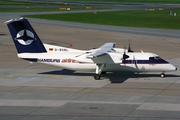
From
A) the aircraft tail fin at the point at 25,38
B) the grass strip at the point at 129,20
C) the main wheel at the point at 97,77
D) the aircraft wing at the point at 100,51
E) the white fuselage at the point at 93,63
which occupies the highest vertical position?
the aircraft tail fin at the point at 25,38

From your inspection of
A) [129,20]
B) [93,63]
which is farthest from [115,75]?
[129,20]

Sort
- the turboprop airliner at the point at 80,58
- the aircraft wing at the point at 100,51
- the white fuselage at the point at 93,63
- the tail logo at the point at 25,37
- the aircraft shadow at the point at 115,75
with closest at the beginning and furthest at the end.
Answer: the aircraft wing at the point at 100,51, the turboprop airliner at the point at 80,58, the white fuselage at the point at 93,63, the aircraft shadow at the point at 115,75, the tail logo at the point at 25,37

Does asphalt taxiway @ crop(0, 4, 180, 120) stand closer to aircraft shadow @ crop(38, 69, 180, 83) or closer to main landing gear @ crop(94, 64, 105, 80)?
aircraft shadow @ crop(38, 69, 180, 83)

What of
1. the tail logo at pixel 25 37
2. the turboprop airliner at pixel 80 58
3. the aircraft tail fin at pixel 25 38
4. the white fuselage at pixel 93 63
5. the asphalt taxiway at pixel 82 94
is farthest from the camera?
the tail logo at pixel 25 37

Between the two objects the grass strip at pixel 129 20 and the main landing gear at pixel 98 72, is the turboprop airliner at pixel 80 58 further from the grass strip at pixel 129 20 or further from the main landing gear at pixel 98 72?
the grass strip at pixel 129 20

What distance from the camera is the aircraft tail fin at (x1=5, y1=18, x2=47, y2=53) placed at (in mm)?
35469

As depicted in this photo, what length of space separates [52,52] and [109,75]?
595 cm

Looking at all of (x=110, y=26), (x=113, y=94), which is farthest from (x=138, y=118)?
(x=110, y=26)

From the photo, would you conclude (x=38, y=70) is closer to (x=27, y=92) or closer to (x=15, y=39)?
(x=15, y=39)

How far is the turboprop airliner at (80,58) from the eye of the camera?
34531 mm

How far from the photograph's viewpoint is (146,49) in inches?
1977

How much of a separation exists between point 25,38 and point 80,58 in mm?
5803

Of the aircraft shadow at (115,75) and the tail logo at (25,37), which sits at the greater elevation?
the tail logo at (25,37)

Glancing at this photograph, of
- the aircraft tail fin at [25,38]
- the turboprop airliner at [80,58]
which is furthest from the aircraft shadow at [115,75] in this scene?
the aircraft tail fin at [25,38]
